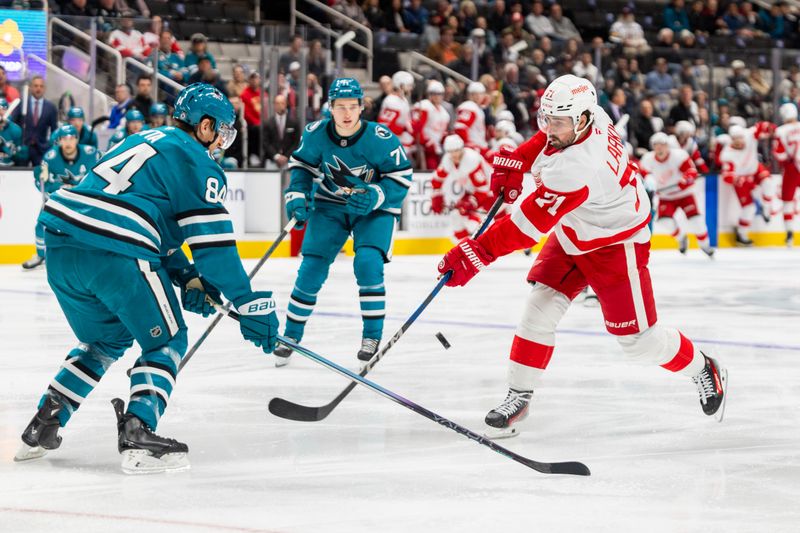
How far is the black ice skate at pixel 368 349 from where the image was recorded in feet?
18.5

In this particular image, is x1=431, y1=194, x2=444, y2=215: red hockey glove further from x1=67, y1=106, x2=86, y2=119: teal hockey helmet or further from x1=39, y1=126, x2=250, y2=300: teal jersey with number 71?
x1=39, y1=126, x2=250, y2=300: teal jersey with number 71

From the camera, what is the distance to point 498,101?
12898 millimetres

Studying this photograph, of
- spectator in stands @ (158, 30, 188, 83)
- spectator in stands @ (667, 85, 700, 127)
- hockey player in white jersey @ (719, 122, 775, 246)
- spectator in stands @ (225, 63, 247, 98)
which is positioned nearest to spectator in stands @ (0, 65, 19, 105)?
spectator in stands @ (158, 30, 188, 83)

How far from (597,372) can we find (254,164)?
21.1 ft

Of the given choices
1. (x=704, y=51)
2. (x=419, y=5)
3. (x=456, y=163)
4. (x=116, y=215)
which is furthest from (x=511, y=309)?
(x=419, y=5)

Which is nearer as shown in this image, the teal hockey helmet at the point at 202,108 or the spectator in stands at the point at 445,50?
the teal hockey helmet at the point at 202,108

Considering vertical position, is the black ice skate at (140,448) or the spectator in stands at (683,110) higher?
the black ice skate at (140,448)

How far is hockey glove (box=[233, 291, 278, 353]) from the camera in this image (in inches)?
137

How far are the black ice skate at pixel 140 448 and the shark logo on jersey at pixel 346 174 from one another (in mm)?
2281

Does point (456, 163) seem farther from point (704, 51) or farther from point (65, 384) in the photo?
point (65, 384)

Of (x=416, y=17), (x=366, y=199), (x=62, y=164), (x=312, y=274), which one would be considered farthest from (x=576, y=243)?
(x=416, y=17)

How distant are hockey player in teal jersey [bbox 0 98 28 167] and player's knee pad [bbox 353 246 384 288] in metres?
5.41

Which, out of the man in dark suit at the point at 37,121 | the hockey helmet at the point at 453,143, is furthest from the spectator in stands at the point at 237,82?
the hockey helmet at the point at 453,143

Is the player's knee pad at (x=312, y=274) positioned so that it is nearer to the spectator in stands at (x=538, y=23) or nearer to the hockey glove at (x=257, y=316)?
the hockey glove at (x=257, y=316)
